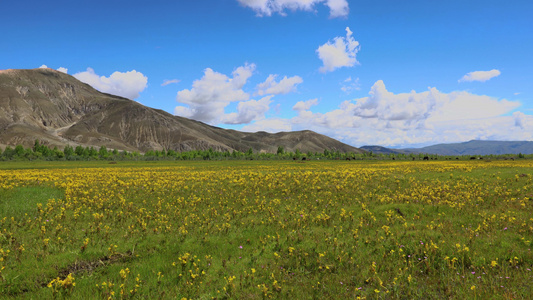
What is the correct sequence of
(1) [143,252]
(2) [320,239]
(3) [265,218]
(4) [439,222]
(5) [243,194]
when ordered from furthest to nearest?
(5) [243,194]
(3) [265,218]
(4) [439,222]
(2) [320,239]
(1) [143,252]

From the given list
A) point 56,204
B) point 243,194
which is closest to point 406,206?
point 243,194

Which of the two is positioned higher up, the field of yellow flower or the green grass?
the green grass

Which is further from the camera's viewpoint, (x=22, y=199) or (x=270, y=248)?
(x=22, y=199)

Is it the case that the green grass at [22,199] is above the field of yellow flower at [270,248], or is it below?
above

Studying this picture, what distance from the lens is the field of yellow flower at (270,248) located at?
768 centimetres

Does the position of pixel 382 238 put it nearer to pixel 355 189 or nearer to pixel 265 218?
pixel 265 218

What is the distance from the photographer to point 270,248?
10.4 meters

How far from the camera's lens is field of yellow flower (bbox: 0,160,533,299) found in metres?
7.68

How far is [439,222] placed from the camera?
498 inches

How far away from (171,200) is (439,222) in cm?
1549

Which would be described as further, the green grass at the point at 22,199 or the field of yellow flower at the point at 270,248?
the green grass at the point at 22,199

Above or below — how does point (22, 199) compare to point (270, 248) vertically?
above

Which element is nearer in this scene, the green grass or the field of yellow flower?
the field of yellow flower

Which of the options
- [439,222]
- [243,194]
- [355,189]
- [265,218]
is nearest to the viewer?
[439,222]
